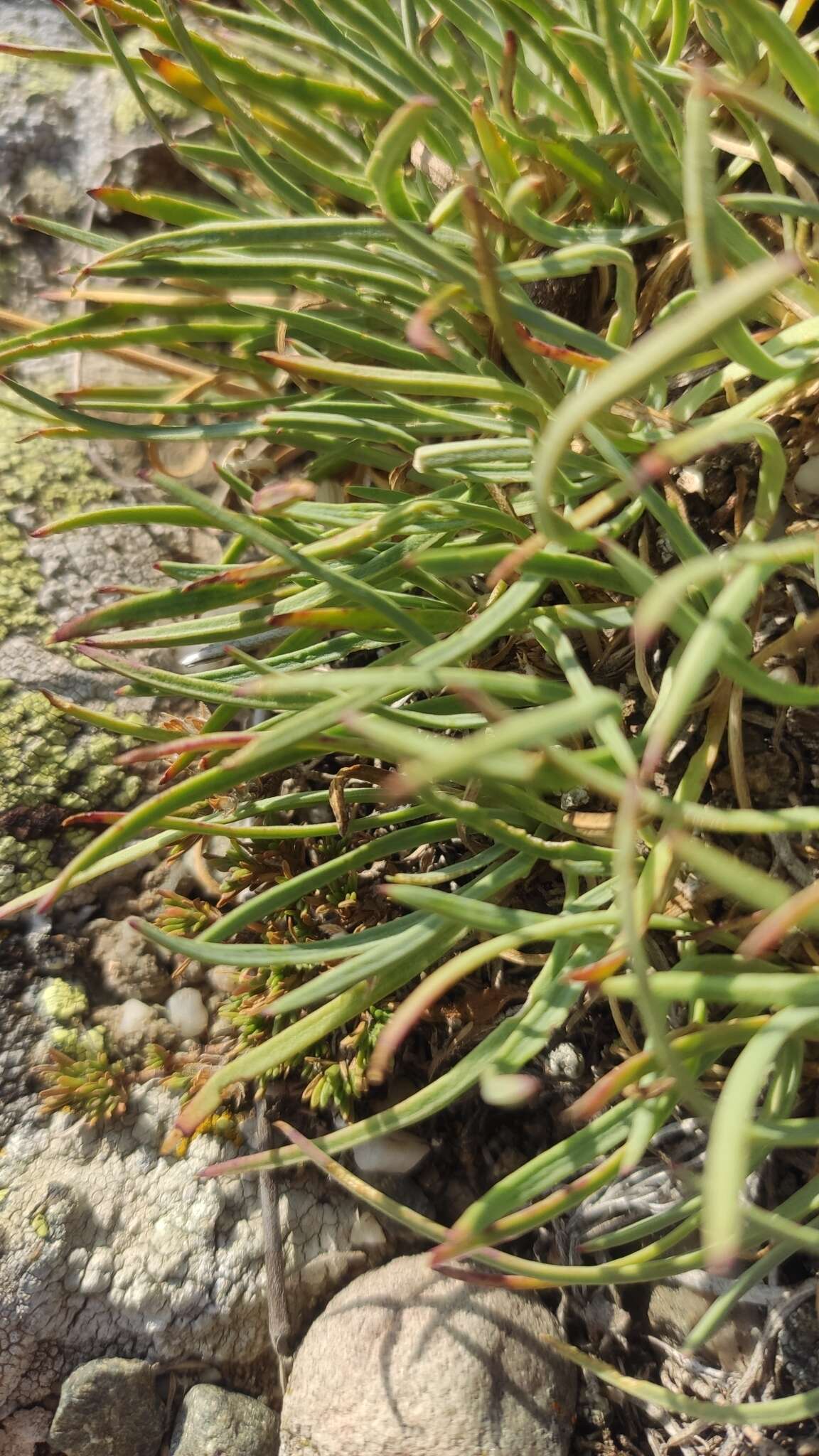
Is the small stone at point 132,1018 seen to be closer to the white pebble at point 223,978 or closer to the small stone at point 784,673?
the white pebble at point 223,978

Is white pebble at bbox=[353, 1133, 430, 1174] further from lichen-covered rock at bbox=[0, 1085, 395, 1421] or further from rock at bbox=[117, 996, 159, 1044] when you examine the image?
rock at bbox=[117, 996, 159, 1044]

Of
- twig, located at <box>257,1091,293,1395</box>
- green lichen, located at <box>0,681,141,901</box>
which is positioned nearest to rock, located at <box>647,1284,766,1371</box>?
twig, located at <box>257,1091,293,1395</box>

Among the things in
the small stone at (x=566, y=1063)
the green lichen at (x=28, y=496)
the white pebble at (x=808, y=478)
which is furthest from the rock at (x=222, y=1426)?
the white pebble at (x=808, y=478)

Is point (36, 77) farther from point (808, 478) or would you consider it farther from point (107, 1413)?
point (107, 1413)

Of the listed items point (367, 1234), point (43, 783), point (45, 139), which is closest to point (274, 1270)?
point (367, 1234)

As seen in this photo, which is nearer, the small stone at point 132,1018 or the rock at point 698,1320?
the rock at point 698,1320

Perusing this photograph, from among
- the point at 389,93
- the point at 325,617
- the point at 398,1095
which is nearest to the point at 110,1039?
the point at 398,1095

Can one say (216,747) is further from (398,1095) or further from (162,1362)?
(162,1362)
